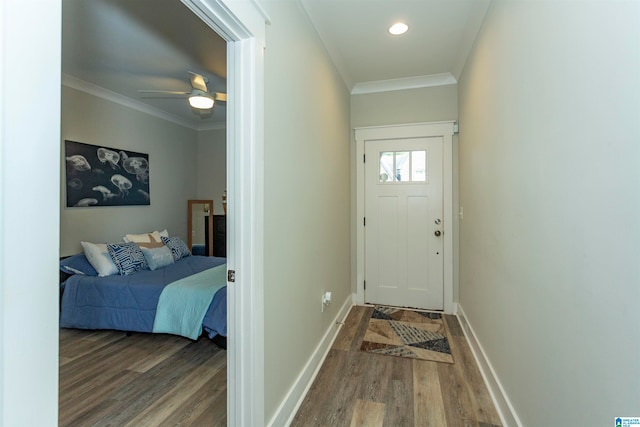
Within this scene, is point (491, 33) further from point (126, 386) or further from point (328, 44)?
point (126, 386)

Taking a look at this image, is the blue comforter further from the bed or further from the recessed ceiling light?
the recessed ceiling light

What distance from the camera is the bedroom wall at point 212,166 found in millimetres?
5117

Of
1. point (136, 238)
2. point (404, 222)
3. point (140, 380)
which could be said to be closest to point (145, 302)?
point (140, 380)

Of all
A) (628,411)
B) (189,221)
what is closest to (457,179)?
→ (628,411)

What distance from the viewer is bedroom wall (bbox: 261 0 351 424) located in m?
1.60

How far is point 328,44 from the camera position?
256 centimetres

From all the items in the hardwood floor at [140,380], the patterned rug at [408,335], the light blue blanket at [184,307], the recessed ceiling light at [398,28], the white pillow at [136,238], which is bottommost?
the hardwood floor at [140,380]

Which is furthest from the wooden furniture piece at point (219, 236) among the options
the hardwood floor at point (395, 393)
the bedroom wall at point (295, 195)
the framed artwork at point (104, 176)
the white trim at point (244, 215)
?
the white trim at point (244, 215)

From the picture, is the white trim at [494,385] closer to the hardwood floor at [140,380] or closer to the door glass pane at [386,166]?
the hardwood floor at [140,380]

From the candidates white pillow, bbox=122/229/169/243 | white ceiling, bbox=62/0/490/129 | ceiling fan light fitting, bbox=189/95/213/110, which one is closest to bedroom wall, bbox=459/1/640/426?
white ceiling, bbox=62/0/490/129

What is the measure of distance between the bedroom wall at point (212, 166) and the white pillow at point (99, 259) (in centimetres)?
204

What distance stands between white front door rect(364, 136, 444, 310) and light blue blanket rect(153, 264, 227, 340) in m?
1.85

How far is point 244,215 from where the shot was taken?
54.3 inches

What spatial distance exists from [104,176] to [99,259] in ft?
3.49
